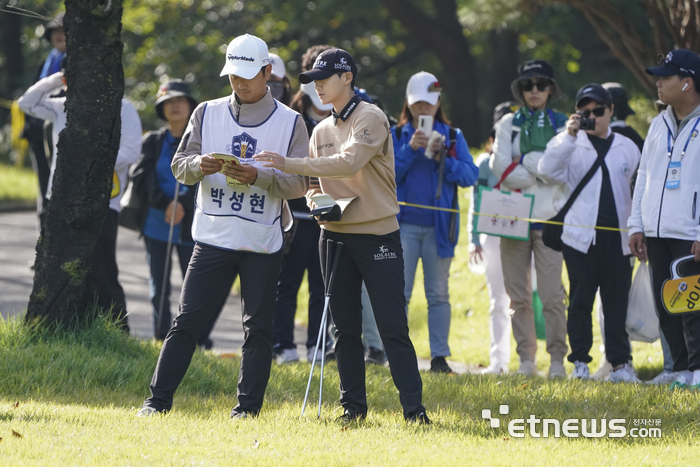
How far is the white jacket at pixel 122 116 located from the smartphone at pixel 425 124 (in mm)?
2326

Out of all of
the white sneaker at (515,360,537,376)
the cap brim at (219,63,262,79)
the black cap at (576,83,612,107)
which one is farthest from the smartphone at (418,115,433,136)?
the cap brim at (219,63,262,79)

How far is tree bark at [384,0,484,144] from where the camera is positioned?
21.4 m

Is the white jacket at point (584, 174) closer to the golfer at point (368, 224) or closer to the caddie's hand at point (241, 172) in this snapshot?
the golfer at point (368, 224)

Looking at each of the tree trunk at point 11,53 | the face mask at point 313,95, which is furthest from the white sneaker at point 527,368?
the tree trunk at point 11,53

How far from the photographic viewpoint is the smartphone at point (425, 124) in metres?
7.19

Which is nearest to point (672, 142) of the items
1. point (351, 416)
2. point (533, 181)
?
point (533, 181)

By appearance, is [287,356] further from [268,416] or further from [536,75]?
[536,75]

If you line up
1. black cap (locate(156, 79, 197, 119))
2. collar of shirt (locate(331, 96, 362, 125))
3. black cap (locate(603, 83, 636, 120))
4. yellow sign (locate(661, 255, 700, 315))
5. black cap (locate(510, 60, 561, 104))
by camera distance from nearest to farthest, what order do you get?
collar of shirt (locate(331, 96, 362, 125)) < yellow sign (locate(661, 255, 700, 315)) < black cap (locate(510, 60, 561, 104)) < black cap (locate(603, 83, 636, 120)) < black cap (locate(156, 79, 197, 119))

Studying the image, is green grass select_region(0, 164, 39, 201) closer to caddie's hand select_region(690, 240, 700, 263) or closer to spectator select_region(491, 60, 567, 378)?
spectator select_region(491, 60, 567, 378)

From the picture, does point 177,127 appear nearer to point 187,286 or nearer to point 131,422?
point 187,286

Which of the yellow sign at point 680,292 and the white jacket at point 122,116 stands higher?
the white jacket at point 122,116

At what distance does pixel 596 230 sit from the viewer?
7.21 metres

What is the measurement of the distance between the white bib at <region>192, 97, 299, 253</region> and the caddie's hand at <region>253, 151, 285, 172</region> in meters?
0.24

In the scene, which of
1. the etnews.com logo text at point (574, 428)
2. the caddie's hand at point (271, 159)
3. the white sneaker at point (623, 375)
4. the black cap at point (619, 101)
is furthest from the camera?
the black cap at point (619, 101)
